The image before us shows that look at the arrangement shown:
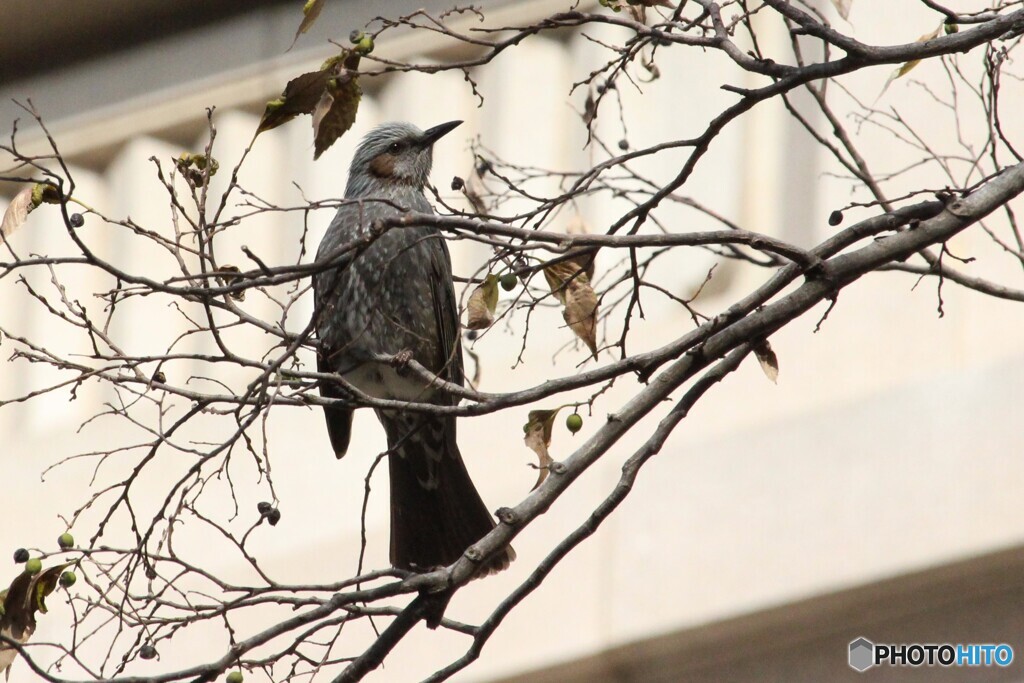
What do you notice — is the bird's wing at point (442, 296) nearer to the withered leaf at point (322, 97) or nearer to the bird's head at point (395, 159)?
the bird's head at point (395, 159)

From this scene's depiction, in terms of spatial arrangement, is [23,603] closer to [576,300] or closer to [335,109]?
[335,109]

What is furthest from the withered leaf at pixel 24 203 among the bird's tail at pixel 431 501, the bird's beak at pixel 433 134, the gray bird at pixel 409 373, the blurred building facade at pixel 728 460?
the blurred building facade at pixel 728 460

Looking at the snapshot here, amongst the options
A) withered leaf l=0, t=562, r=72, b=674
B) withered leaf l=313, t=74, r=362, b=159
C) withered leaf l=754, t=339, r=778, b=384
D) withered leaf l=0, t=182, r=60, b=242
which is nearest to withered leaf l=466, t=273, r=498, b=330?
withered leaf l=313, t=74, r=362, b=159

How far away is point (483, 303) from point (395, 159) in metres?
2.49

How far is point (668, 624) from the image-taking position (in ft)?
20.1

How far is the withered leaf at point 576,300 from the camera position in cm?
327

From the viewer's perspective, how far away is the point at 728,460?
20.1ft

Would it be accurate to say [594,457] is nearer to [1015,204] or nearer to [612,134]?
[1015,204]

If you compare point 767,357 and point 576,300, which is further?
point 767,357

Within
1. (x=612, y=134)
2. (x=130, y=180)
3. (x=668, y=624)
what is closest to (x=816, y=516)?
(x=668, y=624)

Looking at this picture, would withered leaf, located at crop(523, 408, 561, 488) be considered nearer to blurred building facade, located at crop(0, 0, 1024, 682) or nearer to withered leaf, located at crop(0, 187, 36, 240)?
withered leaf, located at crop(0, 187, 36, 240)

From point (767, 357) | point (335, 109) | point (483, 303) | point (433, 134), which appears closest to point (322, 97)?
point (335, 109)

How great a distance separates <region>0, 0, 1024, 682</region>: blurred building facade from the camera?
5.70m

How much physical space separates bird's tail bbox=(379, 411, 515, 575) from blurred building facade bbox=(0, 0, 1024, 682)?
1.41 metres
